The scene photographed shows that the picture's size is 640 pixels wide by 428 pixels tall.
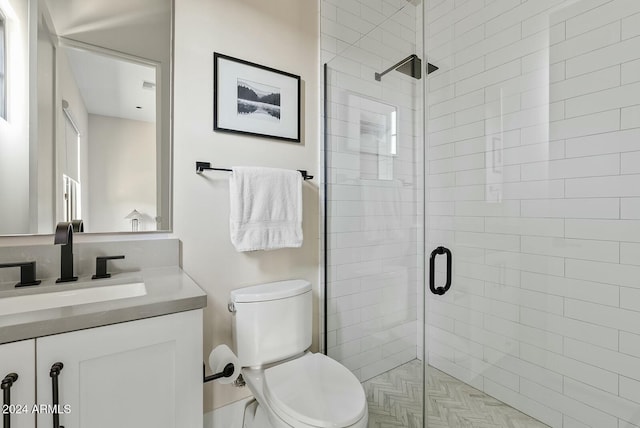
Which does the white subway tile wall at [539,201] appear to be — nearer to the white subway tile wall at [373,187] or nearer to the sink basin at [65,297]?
the white subway tile wall at [373,187]

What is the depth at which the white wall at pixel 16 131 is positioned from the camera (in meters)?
1.08

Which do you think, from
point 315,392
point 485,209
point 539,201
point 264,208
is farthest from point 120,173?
point 539,201

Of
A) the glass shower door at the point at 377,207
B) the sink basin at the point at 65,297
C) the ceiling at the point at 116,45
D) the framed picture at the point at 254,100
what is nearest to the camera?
the sink basin at the point at 65,297

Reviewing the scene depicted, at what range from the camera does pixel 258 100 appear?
5.21 ft

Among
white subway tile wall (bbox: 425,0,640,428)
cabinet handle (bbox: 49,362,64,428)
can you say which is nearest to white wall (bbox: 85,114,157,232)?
cabinet handle (bbox: 49,362,64,428)

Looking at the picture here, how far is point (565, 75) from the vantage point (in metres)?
1.34

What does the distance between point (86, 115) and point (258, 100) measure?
29.8 inches

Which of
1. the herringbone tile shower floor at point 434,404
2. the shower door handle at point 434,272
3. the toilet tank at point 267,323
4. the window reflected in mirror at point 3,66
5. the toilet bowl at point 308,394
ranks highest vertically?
the window reflected in mirror at point 3,66

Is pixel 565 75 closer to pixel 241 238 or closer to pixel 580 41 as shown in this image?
pixel 580 41

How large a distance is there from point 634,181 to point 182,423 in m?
1.84

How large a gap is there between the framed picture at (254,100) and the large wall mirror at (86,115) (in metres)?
0.23

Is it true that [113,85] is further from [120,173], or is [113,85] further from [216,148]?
[216,148]

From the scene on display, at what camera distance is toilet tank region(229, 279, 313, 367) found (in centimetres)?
134

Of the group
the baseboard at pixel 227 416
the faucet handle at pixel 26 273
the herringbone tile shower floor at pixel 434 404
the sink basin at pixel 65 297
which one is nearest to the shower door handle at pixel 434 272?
the herringbone tile shower floor at pixel 434 404
